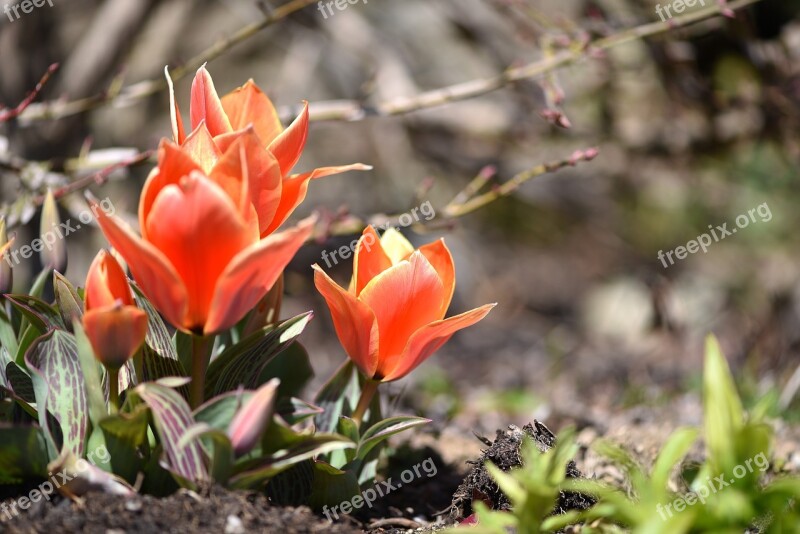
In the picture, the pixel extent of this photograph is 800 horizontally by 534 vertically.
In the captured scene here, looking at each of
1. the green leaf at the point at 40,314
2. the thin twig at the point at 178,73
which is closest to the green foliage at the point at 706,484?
the green leaf at the point at 40,314

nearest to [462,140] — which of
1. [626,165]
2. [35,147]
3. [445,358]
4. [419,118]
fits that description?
[419,118]

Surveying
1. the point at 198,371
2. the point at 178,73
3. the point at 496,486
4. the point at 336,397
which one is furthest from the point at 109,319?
the point at 178,73

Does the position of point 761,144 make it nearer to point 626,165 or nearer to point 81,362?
point 626,165

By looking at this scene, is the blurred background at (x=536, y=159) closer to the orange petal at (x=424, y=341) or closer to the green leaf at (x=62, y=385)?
the orange petal at (x=424, y=341)

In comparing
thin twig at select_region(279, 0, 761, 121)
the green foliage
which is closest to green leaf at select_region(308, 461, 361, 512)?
the green foliage

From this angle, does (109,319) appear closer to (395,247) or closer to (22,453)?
(22,453)

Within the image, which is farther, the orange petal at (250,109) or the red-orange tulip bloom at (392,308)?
the orange petal at (250,109)
